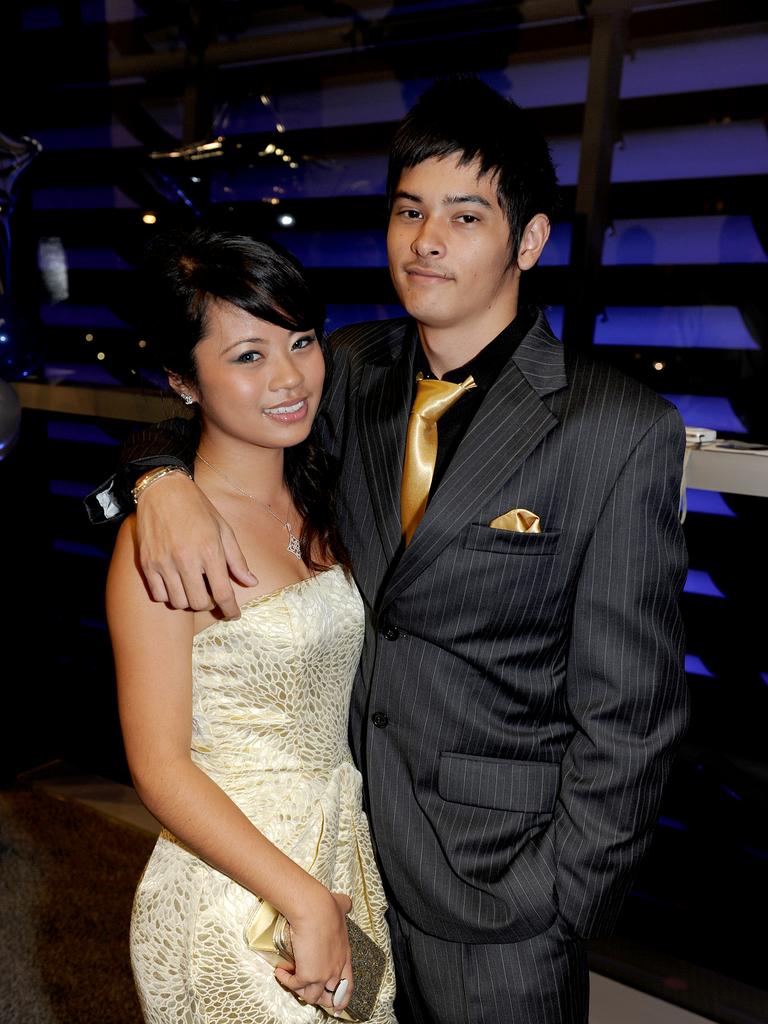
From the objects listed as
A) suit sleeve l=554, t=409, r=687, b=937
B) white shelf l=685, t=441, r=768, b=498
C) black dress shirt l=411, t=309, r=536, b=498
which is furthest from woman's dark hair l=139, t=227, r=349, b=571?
white shelf l=685, t=441, r=768, b=498

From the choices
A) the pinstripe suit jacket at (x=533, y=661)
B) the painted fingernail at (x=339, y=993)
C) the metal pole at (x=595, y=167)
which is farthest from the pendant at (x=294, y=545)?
the metal pole at (x=595, y=167)

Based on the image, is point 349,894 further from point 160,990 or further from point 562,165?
point 562,165

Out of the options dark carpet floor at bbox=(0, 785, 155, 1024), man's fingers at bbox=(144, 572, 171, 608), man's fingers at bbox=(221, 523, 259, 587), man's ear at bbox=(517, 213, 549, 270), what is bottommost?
dark carpet floor at bbox=(0, 785, 155, 1024)

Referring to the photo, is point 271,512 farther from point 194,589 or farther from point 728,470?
point 728,470

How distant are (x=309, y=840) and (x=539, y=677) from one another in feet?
1.45

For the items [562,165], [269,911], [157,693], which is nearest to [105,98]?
[562,165]

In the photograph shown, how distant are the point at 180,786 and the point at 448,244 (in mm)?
927

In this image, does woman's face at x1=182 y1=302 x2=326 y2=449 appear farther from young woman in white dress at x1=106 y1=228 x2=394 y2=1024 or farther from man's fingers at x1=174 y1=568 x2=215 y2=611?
man's fingers at x1=174 y1=568 x2=215 y2=611

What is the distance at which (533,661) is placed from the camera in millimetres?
1373

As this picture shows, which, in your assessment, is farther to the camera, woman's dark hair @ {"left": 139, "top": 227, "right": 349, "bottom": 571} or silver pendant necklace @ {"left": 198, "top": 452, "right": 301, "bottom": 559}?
silver pendant necklace @ {"left": 198, "top": 452, "right": 301, "bottom": 559}

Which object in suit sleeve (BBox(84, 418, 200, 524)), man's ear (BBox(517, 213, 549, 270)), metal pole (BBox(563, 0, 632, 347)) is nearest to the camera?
suit sleeve (BBox(84, 418, 200, 524))

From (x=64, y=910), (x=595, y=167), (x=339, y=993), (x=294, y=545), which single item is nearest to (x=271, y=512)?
(x=294, y=545)

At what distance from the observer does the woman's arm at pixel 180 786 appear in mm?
1216

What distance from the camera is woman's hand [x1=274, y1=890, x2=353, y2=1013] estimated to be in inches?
47.9
